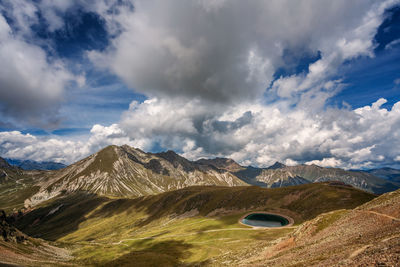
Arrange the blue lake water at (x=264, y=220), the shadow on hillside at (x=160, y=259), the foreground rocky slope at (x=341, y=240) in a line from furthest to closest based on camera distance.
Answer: the blue lake water at (x=264, y=220) → the shadow on hillside at (x=160, y=259) → the foreground rocky slope at (x=341, y=240)

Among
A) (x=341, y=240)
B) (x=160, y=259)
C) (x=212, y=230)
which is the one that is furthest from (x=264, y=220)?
(x=341, y=240)

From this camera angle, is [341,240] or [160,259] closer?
[341,240]

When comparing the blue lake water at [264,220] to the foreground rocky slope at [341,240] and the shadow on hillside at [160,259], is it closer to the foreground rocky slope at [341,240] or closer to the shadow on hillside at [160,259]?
the shadow on hillside at [160,259]

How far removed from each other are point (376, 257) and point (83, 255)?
330ft

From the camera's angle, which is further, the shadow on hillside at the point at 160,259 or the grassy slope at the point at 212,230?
the grassy slope at the point at 212,230

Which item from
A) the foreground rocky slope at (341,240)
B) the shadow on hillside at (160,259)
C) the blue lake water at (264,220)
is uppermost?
the foreground rocky slope at (341,240)

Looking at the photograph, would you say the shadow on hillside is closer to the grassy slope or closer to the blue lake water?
the grassy slope

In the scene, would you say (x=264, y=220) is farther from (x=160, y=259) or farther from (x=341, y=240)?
(x=341, y=240)

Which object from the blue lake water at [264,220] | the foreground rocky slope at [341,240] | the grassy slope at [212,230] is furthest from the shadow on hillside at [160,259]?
the blue lake water at [264,220]

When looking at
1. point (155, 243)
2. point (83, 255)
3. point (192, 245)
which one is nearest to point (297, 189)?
point (192, 245)

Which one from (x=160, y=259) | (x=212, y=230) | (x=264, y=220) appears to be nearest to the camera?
(x=160, y=259)

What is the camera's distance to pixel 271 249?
48531mm

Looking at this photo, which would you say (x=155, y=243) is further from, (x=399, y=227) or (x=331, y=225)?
(x=399, y=227)

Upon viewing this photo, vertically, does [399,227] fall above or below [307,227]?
above
